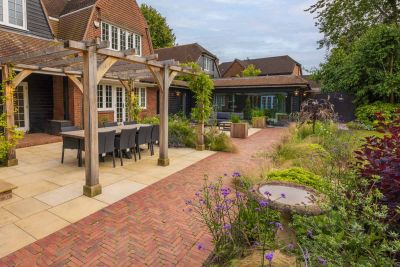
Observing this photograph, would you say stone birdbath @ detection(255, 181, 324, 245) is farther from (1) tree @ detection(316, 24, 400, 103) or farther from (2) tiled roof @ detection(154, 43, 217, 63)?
(2) tiled roof @ detection(154, 43, 217, 63)

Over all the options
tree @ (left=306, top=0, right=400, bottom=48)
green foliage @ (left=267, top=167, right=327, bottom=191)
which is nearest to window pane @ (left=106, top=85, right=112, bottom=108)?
green foliage @ (left=267, top=167, right=327, bottom=191)

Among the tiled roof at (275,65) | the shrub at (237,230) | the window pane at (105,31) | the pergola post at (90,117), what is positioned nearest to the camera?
the shrub at (237,230)

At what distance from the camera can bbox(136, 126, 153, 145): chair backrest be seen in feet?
23.9

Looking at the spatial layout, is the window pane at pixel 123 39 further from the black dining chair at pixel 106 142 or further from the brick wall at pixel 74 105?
→ the black dining chair at pixel 106 142

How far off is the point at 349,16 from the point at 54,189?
71.3 feet

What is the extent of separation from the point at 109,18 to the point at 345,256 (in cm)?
1462

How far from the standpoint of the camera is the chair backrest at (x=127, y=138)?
653 centimetres

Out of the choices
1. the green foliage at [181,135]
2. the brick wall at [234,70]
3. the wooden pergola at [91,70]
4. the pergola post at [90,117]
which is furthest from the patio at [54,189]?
the brick wall at [234,70]

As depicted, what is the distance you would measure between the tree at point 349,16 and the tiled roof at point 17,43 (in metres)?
19.0

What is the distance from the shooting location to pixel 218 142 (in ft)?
29.2

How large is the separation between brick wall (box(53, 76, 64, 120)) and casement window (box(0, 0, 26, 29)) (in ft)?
8.17

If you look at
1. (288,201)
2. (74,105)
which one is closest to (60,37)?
(74,105)

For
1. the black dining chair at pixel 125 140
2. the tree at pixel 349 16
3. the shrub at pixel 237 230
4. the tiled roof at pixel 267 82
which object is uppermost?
the tree at pixel 349 16

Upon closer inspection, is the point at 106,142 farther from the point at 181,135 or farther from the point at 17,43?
the point at 17,43
